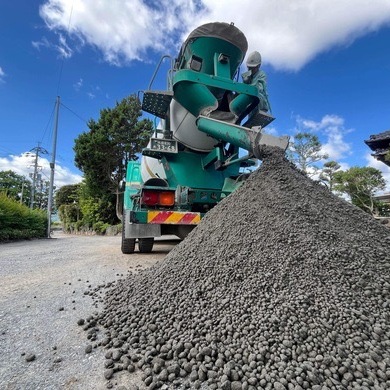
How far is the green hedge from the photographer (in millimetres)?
8227

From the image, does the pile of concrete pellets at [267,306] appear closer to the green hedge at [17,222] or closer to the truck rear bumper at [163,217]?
the truck rear bumper at [163,217]

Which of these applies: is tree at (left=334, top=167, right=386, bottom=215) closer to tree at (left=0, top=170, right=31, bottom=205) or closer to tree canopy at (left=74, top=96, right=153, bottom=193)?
tree canopy at (left=74, top=96, right=153, bottom=193)

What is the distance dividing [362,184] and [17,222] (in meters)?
19.5

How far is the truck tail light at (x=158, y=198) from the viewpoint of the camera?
3.49 metres

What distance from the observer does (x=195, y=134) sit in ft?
12.4

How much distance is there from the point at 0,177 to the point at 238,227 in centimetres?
5188

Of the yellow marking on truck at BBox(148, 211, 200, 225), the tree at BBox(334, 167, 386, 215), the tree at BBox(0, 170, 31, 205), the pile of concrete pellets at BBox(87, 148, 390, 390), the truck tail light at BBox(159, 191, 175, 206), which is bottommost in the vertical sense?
the pile of concrete pellets at BBox(87, 148, 390, 390)

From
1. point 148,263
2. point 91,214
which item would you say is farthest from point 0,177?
point 148,263

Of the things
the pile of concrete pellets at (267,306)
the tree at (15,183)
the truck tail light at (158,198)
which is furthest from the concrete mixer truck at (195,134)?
the tree at (15,183)

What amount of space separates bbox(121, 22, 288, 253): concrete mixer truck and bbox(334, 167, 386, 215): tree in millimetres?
16407

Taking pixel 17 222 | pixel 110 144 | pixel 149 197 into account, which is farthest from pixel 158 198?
pixel 110 144

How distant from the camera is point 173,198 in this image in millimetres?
3586

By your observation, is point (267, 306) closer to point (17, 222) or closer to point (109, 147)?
point (17, 222)

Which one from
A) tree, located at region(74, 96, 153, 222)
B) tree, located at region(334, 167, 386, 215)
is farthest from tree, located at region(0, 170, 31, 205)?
tree, located at region(334, 167, 386, 215)
